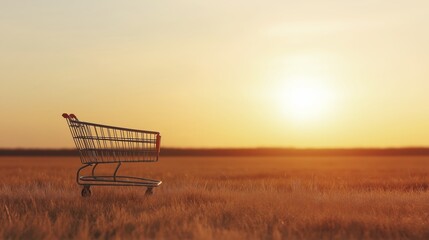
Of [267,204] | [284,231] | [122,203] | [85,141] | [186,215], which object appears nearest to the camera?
[284,231]

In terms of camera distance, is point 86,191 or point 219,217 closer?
point 219,217

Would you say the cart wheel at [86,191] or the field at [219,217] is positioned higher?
the cart wheel at [86,191]

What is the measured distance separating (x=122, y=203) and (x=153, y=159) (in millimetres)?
1422

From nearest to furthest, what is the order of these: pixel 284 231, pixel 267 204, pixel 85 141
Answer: pixel 284 231, pixel 267 204, pixel 85 141

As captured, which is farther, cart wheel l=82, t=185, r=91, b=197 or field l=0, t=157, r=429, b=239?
cart wheel l=82, t=185, r=91, b=197

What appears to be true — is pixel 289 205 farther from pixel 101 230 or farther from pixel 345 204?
pixel 101 230

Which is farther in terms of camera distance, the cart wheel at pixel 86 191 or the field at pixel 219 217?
the cart wheel at pixel 86 191

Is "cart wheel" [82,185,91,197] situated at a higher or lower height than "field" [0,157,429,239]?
higher

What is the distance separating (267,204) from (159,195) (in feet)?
8.90

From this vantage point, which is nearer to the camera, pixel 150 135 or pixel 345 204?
pixel 345 204

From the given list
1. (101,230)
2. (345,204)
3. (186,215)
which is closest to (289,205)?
(345,204)

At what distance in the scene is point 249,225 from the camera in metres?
8.18

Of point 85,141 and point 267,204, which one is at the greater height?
point 85,141

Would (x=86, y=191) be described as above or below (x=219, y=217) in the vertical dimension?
above
